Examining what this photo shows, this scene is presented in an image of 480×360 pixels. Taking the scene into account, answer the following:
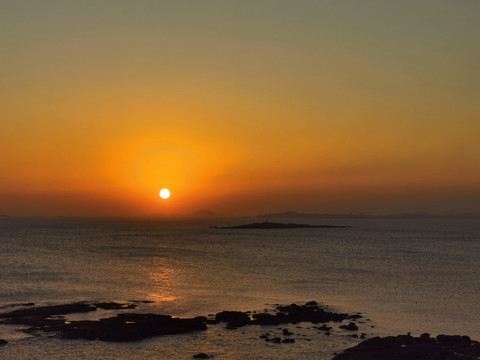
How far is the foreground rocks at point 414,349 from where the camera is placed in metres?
35.1

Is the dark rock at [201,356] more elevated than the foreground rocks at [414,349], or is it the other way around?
the foreground rocks at [414,349]

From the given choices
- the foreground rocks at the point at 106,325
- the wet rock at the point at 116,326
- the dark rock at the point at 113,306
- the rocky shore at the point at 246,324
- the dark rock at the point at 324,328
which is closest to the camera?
the rocky shore at the point at 246,324

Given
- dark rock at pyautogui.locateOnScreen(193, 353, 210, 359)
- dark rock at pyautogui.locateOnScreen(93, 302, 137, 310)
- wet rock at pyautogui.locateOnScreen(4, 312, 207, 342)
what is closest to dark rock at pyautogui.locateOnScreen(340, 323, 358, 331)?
wet rock at pyautogui.locateOnScreen(4, 312, 207, 342)

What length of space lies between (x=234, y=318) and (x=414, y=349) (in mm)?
→ 17892

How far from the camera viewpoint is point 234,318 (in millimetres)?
48469

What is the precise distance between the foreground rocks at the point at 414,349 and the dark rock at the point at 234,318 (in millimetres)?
12275

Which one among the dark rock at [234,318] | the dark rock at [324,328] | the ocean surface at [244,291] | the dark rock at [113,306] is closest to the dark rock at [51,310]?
the dark rock at [113,306]

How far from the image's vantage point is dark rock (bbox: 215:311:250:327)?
154 feet

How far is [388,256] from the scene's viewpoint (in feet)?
396

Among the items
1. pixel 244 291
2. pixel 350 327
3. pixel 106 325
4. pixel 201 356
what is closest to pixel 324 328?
pixel 350 327

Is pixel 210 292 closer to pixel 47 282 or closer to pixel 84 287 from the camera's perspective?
pixel 84 287

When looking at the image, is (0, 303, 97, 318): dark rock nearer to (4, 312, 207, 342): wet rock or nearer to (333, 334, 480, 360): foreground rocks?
(4, 312, 207, 342): wet rock

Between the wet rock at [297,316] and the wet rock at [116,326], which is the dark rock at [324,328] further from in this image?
the wet rock at [116,326]

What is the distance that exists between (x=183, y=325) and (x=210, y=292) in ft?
72.8
